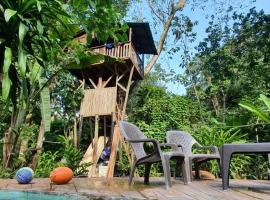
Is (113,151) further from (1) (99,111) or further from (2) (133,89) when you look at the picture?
(2) (133,89)

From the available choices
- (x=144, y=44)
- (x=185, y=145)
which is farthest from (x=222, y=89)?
(x=185, y=145)

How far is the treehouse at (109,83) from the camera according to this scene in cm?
1259

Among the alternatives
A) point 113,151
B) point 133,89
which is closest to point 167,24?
point 133,89

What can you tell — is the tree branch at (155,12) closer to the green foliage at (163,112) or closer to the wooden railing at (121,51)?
the green foliage at (163,112)

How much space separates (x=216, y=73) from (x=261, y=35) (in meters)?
3.60

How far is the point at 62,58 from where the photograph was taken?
1098cm

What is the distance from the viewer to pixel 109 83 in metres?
15.1

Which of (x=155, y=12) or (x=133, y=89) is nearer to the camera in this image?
(x=133, y=89)

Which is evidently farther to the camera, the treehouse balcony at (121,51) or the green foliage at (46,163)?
the treehouse balcony at (121,51)

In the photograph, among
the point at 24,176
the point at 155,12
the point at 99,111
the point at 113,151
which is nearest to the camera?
the point at 24,176

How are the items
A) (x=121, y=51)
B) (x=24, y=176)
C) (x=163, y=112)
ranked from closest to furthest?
(x=24, y=176)
(x=121, y=51)
(x=163, y=112)

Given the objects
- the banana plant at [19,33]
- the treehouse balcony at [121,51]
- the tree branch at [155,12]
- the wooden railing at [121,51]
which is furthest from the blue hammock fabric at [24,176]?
the tree branch at [155,12]

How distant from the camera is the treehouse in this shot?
41.3ft

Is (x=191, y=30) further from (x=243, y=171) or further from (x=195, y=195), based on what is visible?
(x=195, y=195)
